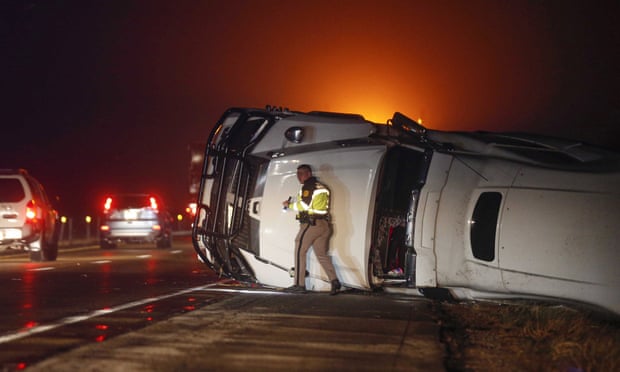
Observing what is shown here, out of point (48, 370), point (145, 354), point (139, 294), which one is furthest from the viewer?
point (139, 294)

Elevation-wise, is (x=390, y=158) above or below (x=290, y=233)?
above

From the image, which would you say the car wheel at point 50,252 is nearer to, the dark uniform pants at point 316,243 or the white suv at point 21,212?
the white suv at point 21,212

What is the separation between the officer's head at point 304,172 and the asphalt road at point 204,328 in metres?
1.43

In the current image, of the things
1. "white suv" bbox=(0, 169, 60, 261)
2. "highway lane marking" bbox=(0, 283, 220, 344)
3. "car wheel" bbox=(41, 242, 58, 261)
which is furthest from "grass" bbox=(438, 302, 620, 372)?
"car wheel" bbox=(41, 242, 58, 261)

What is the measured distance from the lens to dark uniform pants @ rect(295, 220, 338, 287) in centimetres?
1052

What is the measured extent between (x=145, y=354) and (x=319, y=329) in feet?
6.75

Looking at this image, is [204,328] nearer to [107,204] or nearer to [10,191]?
[10,191]

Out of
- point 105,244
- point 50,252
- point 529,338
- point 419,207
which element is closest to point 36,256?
point 50,252

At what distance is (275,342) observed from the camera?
7617 mm

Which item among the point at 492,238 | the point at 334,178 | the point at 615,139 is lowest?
the point at 492,238

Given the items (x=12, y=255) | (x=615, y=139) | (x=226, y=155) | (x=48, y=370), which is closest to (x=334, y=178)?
(x=226, y=155)

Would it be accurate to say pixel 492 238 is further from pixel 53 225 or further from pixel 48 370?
pixel 53 225

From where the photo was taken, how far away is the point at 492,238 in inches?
364

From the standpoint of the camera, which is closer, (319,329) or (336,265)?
(319,329)
